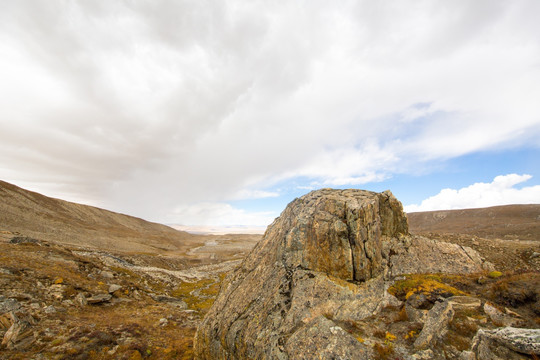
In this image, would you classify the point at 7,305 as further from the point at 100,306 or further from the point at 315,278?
the point at 315,278

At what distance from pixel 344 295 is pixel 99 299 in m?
26.7

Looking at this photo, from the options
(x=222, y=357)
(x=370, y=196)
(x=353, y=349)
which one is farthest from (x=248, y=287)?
(x=370, y=196)

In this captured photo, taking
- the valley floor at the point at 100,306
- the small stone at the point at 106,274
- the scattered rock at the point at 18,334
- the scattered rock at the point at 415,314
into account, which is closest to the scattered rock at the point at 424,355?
the valley floor at the point at 100,306

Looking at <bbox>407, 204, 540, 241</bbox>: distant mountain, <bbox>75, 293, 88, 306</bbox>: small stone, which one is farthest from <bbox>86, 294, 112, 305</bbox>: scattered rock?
<bbox>407, 204, 540, 241</bbox>: distant mountain

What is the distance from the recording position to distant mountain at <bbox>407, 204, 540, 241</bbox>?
302ft

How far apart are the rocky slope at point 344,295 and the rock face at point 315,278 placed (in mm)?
55

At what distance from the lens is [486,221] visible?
441ft

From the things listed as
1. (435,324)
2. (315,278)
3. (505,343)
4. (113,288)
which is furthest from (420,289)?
(113,288)

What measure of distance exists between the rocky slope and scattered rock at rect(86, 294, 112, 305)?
16.5 meters

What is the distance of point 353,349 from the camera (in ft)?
28.1

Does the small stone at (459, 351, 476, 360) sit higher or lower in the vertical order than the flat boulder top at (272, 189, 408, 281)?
lower

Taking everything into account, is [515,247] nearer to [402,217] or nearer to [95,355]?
[402,217]

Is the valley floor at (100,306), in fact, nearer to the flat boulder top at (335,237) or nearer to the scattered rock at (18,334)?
the scattered rock at (18,334)

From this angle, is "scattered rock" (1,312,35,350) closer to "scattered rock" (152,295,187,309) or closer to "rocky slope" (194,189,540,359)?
"rocky slope" (194,189,540,359)
